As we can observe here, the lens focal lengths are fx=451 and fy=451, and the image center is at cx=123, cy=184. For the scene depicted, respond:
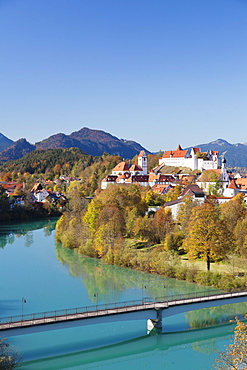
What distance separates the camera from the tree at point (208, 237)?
24.4m

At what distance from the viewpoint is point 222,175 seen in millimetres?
45812

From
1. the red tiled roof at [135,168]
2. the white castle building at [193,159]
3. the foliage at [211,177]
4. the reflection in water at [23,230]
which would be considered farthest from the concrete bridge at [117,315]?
the red tiled roof at [135,168]

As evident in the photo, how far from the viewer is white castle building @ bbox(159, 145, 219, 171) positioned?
56.8 m

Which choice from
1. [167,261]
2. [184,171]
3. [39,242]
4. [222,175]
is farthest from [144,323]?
[184,171]

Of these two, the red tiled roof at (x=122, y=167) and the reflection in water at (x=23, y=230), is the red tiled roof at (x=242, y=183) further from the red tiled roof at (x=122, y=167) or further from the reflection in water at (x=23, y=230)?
the red tiled roof at (x=122, y=167)

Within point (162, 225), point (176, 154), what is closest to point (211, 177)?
point (176, 154)

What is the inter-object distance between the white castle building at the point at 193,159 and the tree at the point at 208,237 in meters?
31.5

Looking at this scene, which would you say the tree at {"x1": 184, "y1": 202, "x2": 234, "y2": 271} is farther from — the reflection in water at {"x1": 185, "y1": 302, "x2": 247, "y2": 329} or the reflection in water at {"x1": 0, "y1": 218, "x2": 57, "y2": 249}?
the reflection in water at {"x1": 0, "y1": 218, "x2": 57, "y2": 249}

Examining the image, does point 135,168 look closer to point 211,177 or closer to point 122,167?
point 122,167

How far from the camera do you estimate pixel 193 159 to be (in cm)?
5700

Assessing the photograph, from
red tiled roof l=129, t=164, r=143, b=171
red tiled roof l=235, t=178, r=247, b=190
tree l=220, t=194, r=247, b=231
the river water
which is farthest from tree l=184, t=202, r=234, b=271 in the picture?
red tiled roof l=129, t=164, r=143, b=171

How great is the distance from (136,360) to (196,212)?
38.6 feet

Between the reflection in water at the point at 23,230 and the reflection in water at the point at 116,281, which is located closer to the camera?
the reflection in water at the point at 116,281

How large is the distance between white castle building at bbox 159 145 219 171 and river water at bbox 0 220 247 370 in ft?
96.3
